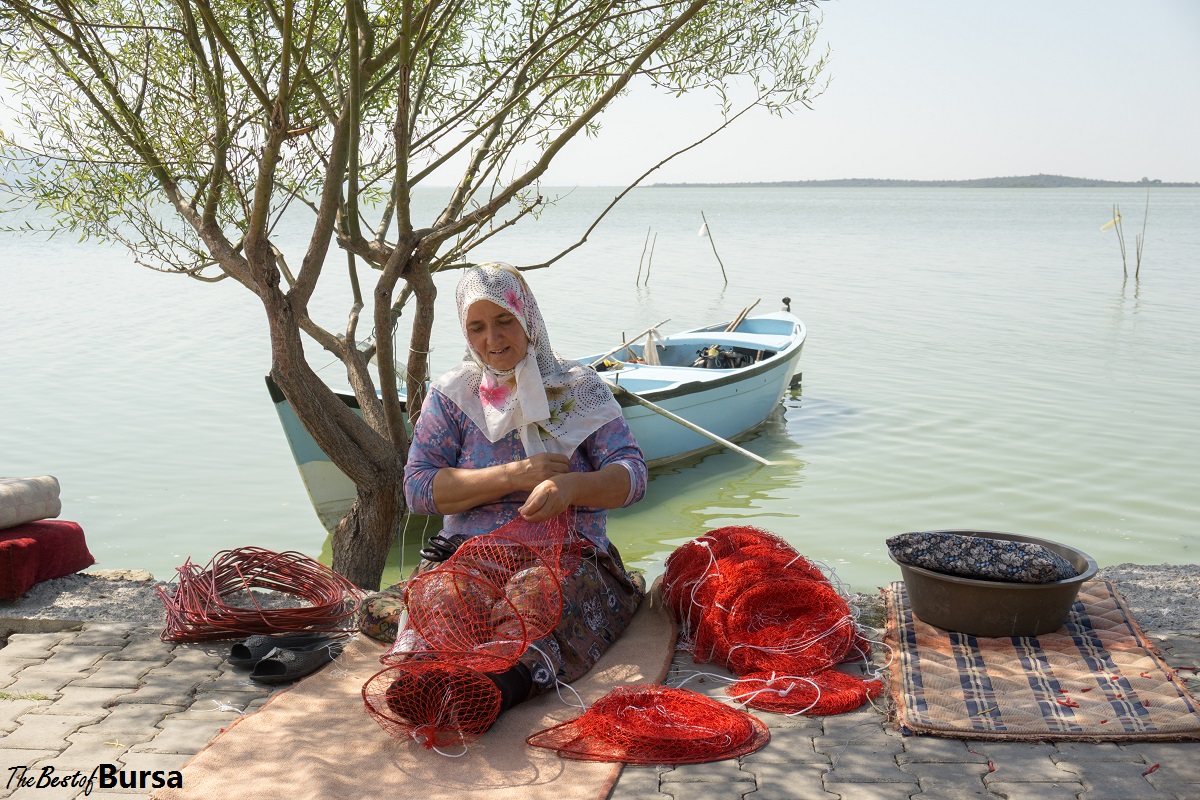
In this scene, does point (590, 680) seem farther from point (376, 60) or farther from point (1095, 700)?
point (376, 60)

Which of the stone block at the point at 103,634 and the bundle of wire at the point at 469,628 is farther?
the stone block at the point at 103,634

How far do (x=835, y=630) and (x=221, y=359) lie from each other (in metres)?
14.8

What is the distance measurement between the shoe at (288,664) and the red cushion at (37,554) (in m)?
1.56

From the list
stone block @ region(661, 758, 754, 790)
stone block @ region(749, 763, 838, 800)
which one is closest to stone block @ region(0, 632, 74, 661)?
stone block @ region(661, 758, 754, 790)

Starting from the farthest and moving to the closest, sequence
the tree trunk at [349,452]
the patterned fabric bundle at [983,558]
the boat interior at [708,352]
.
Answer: the boat interior at [708,352], the tree trunk at [349,452], the patterned fabric bundle at [983,558]

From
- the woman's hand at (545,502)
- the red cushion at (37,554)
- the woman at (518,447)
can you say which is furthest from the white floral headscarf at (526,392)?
the red cushion at (37,554)

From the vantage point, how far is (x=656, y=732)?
302cm

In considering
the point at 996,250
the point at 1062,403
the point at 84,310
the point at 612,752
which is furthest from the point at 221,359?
the point at 996,250

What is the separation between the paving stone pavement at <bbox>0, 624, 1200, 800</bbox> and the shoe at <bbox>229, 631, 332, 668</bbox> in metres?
0.06

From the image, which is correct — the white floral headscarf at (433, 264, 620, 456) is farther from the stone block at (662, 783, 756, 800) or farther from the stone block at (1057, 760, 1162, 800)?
the stone block at (1057, 760, 1162, 800)

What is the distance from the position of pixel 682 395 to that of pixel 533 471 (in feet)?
20.0

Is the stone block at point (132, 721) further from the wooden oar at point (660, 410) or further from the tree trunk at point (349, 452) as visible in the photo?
the wooden oar at point (660, 410)

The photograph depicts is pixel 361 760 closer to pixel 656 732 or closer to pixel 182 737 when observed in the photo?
pixel 182 737

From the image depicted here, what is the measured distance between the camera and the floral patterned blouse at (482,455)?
3750mm
